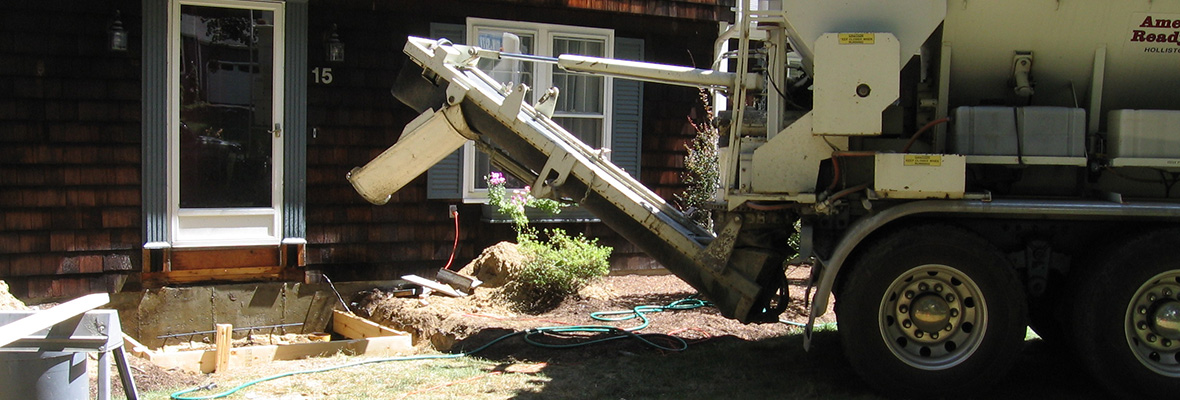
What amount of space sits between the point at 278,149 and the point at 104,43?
1.64m

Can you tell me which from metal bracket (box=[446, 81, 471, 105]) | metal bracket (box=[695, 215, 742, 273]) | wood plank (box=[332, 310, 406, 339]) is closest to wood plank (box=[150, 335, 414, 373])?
wood plank (box=[332, 310, 406, 339])

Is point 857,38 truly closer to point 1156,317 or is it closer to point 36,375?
point 1156,317

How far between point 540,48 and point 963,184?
203 inches

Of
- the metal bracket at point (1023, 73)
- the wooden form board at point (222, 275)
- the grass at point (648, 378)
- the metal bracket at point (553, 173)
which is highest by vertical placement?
the metal bracket at point (1023, 73)

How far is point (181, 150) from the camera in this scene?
8.05 metres

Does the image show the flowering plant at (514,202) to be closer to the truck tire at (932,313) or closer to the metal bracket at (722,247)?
the metal bracket at (722,247)

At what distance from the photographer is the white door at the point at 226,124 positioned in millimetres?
8031

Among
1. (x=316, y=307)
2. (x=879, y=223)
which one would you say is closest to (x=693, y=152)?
(x=316, y=307)

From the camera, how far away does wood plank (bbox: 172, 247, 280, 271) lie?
26.6 ft

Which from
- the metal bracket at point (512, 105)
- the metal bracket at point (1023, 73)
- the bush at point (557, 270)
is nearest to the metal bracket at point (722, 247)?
the metal bracket at point (512, 105)

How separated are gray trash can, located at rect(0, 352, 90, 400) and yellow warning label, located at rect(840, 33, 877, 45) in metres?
4.00

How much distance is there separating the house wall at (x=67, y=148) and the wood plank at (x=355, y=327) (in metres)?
1.84

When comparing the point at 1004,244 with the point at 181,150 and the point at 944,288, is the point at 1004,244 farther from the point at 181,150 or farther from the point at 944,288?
the point at 181,150

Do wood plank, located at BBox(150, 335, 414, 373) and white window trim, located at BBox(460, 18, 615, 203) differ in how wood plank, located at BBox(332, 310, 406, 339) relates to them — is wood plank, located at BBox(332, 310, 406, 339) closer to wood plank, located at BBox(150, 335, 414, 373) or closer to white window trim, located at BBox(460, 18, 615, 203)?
wood plank, located at BBox(150, 335, 414, 373)
